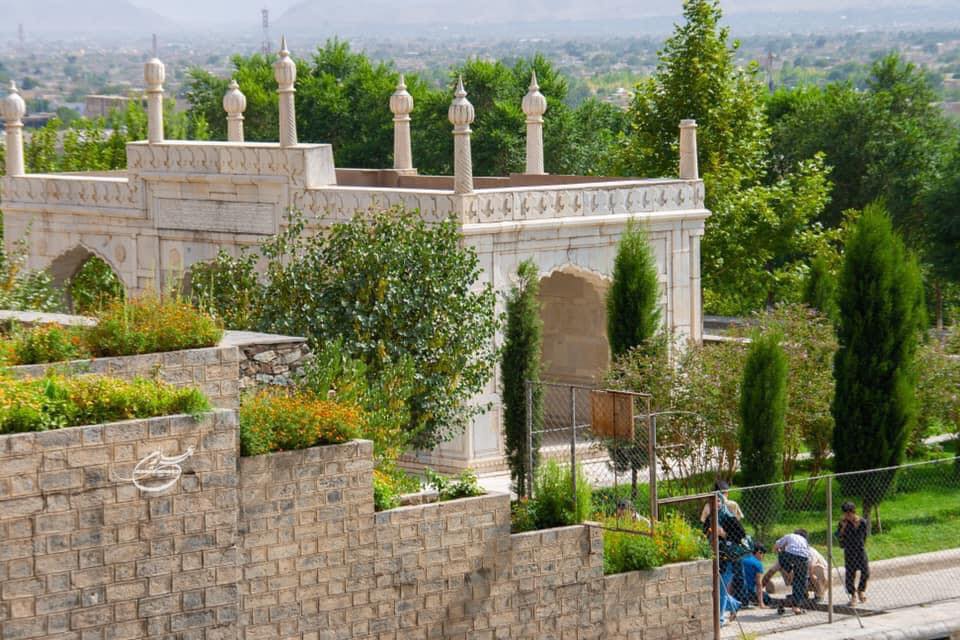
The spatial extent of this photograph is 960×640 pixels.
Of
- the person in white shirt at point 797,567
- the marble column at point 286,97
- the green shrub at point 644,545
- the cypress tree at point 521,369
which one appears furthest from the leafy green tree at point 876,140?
the green shrub at point 644,545

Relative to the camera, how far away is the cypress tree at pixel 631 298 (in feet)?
81.1

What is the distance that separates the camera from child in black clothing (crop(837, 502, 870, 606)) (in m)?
18.4

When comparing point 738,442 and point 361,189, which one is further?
point 361,189

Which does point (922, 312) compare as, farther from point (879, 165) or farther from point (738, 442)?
point (879, 165)

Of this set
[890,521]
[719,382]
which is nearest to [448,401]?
[719,382]

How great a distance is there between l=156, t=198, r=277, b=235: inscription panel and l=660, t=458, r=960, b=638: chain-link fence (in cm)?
879

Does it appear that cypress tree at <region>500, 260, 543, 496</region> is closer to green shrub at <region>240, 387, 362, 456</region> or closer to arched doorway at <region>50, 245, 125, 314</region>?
green shrub at <region>240, 387, 362, 456</region>

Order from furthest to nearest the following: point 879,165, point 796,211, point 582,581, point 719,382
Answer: point 879,165 → point 796,211 → point 719,382 → point 582,581

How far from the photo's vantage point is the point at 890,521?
23.0m

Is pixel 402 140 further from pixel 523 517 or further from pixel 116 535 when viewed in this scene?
pixel 116 535

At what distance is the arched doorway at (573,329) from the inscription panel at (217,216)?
16.9ft

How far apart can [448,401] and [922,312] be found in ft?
21.8

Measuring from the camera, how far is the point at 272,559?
14.2 metres

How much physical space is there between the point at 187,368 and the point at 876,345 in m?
11.8
